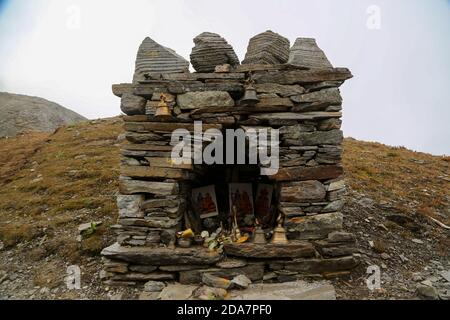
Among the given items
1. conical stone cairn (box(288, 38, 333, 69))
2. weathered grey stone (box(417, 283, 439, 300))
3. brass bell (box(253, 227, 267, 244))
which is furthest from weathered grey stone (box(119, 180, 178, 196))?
weathered grey stone (box(417, 283, 439, 300))

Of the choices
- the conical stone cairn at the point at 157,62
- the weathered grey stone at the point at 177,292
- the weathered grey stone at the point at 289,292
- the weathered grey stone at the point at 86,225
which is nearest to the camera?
the weathered grey stone at the point at 289,292

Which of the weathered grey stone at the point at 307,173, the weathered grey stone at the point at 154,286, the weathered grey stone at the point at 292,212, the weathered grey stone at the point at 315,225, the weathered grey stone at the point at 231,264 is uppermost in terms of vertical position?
the weathered grey stone at the point at 307,173

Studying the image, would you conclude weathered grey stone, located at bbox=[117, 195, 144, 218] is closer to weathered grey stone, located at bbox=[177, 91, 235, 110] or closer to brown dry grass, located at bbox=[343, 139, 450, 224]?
weathered grey stone, located at bbox=[177, 91, 235, 110]

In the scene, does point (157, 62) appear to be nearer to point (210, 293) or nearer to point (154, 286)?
point (154, 286)

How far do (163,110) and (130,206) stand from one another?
174cm

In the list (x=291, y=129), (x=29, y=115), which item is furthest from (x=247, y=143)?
(x=29, y=115)

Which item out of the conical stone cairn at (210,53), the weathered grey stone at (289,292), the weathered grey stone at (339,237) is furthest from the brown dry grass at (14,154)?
the weathered grey stone at (339,237)

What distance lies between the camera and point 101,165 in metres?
13.0

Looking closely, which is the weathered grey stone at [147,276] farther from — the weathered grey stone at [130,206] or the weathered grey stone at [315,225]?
the weathered grey stone at [315,225]

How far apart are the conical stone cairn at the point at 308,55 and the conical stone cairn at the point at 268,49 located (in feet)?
0.63

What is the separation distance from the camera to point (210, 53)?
19.6 ft

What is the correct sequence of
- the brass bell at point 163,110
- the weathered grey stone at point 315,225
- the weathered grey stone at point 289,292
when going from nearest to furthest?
the weathered grey stone at point 289,292 < the brass bell at point 163,110 < the weathered grey stone at point 315,225

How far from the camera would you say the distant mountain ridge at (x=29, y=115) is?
26312mm
